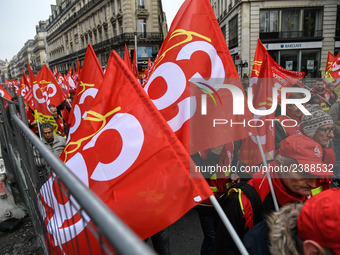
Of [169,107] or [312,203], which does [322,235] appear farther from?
[169,107]

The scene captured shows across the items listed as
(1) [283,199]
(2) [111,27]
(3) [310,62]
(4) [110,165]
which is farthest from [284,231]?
(2) [111,27]

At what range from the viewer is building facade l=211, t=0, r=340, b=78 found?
2334 cm

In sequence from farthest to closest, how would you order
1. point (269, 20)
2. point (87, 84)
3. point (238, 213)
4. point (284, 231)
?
point (269, 20) → point (87, 84) → point (238, 213) → point (284, 231)

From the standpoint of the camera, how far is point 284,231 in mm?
1198

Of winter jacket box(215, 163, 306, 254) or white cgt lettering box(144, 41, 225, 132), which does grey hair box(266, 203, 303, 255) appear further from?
white cgt lettering box(144, 41, 225, 132)

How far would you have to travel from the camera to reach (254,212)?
1.80 m

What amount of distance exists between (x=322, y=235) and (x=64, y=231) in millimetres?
1306

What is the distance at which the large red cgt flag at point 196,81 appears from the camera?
7.43 feet

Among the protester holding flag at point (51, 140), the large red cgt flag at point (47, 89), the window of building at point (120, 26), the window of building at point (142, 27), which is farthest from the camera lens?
the window of building at point (120, 26)

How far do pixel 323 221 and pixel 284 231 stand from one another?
0.23 metres

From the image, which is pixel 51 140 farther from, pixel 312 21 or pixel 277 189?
pixel 312 21

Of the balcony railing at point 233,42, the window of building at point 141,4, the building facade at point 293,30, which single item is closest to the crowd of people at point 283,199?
the building facade at point 293,30

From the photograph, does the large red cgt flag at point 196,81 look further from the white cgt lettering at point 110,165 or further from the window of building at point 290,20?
the window of building at point 290,20

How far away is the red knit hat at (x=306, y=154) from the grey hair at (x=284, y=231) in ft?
2.52
